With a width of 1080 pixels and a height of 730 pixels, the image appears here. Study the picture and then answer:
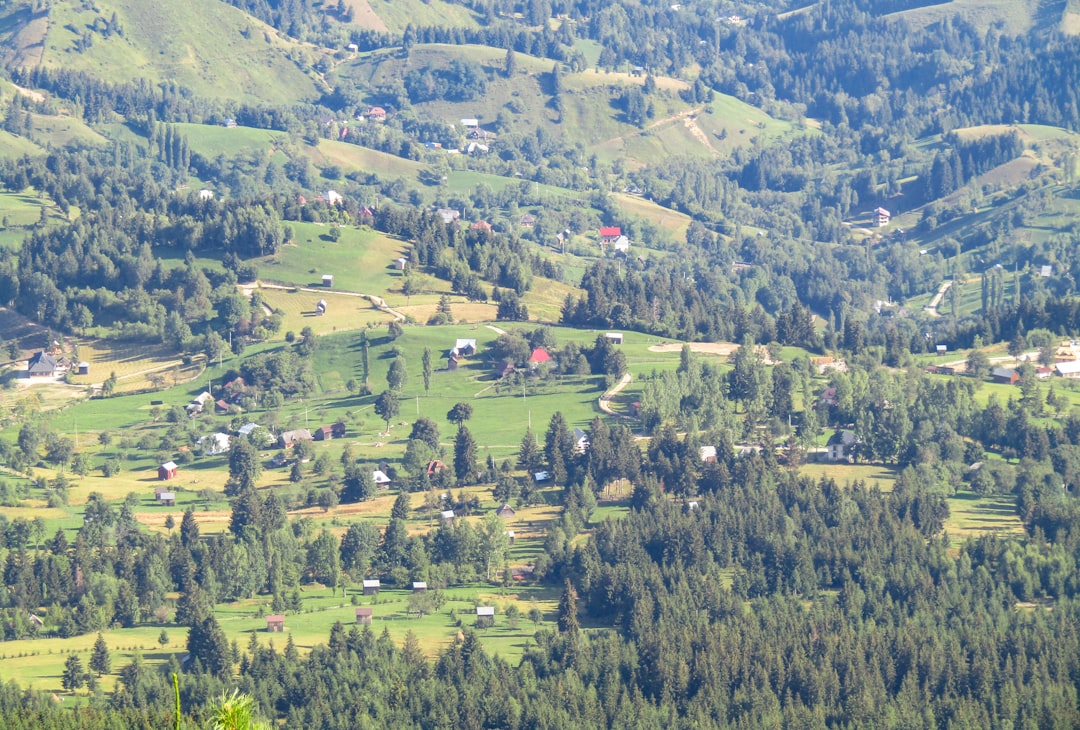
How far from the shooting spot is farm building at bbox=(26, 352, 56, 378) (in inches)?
7495

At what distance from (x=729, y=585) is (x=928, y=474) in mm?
26164

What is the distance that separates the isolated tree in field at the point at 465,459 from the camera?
6122 inches

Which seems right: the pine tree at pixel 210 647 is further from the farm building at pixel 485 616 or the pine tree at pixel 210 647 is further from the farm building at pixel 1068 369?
→ the farm building at pixel 1068 369

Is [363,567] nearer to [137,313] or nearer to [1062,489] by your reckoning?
[1062,489]

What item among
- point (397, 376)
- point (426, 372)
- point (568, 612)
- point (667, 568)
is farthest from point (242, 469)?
point (667, 568)

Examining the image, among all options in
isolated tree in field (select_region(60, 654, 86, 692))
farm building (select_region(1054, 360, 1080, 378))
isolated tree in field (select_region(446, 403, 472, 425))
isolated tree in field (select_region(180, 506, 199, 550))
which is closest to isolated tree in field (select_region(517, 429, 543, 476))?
isolated tree in field (select_region(446, 403, 472, 425))

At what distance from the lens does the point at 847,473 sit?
509 ft

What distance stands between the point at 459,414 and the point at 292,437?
1434 cm

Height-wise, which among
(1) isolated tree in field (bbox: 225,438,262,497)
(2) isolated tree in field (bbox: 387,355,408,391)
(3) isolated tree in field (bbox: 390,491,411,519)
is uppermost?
(2) isolated tree in field (bbox: 387,355,408,391)

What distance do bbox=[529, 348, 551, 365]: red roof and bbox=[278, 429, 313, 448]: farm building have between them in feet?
81.0

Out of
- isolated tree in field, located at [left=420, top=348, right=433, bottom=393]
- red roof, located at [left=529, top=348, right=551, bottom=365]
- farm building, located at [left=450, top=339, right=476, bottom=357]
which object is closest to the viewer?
isolated tree in field, located at [left=420, top=348, right=433, bottom=393]

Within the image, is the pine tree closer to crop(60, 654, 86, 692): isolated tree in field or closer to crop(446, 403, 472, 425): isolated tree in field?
crop(60, 654, 86, 692): isolated tree in field

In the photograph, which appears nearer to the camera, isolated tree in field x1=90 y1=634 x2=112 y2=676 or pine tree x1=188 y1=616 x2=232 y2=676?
isolated tree in field x1=90 y1=634 x2=112 y2=676

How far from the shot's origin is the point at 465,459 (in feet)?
510
